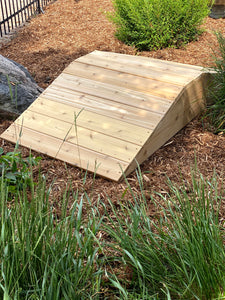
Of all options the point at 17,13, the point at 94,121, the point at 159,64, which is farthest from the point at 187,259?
the point at 17,13

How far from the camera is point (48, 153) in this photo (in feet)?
12.8

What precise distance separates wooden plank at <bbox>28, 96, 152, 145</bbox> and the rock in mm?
250

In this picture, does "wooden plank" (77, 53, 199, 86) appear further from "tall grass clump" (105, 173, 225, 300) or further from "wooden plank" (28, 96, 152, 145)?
"tall grass clump" (105, 173, 225, 300)

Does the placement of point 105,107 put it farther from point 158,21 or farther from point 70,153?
point 158,21

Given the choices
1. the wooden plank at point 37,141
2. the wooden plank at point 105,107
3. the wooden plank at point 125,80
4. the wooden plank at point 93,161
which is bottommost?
the wooden plank at point 37,141

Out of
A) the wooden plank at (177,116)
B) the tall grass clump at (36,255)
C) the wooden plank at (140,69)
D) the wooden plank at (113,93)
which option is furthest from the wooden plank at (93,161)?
the tall grass clump at (36,255)

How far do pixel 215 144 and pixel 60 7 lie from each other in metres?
5.71

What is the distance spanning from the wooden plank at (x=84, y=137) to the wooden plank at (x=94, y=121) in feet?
0.16

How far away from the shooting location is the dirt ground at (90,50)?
3.55 meters

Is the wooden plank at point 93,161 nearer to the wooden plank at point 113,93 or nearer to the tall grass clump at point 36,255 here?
the wooden plank at point 113,93

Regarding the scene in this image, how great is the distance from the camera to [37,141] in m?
4.03

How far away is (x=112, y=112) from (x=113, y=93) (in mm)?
268

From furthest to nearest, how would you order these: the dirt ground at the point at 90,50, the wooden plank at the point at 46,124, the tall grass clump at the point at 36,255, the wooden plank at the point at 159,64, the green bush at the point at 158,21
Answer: the green bush at the point at 158,21 < the wooden plank at the point at 159,64 < the wooden plank at the point at 46,124 < the dirt ground at the point at 90,50 < the tall grass clump at the point at 36,255

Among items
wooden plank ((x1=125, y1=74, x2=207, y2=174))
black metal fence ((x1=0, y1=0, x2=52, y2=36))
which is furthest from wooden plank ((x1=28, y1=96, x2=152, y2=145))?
black metal fence ((x1=0, y1=0, x2=52, y2=36))
